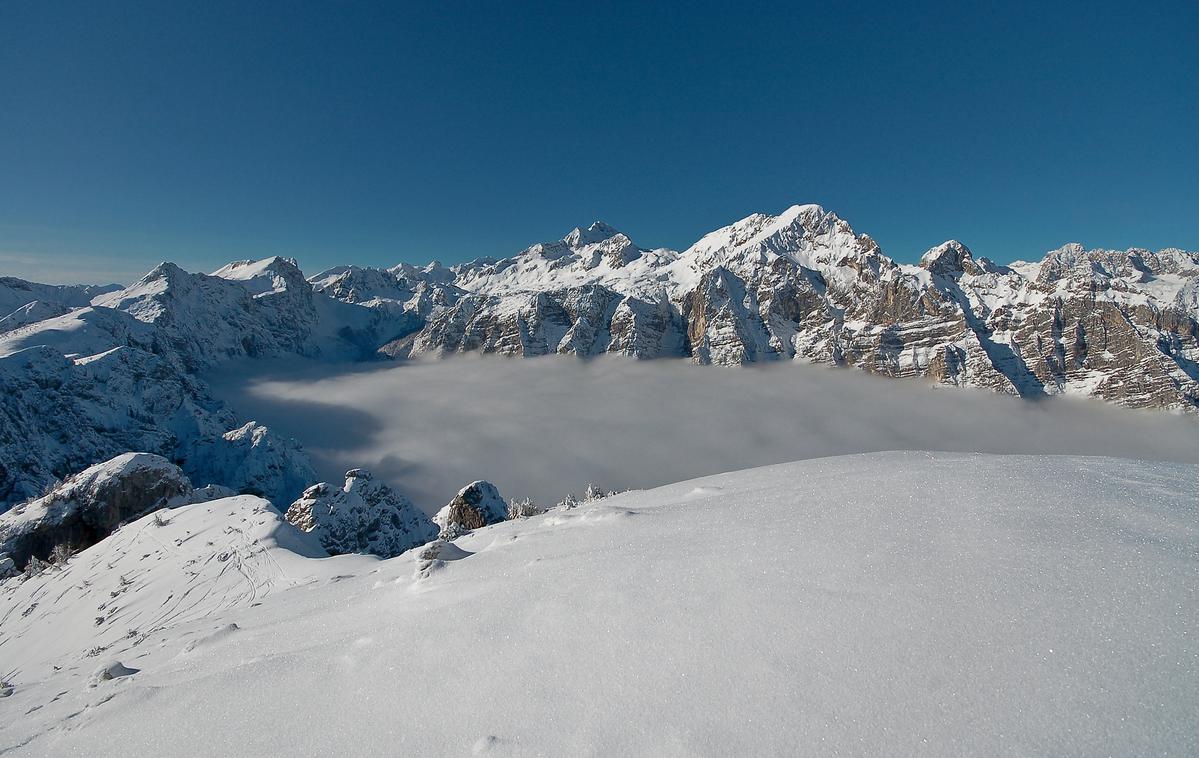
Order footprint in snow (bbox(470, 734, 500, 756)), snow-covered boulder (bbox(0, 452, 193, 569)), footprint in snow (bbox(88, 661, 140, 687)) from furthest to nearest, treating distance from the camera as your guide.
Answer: snow-covered boulder (bbox(0, 452, 193, 569))
footprint in snow (bbox(88, 661, 140, 687))
footprint in snow (bbox(470, 734, 500, 756))

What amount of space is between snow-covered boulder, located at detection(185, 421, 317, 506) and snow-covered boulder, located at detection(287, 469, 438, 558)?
33132 mm

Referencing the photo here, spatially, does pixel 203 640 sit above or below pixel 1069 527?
below

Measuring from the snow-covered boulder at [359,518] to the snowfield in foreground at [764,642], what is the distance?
23.1 metres

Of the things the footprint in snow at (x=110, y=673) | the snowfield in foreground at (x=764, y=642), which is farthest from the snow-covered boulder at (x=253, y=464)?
the snowfield in foreground at (x=764, y=642)

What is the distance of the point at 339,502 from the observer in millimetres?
30688

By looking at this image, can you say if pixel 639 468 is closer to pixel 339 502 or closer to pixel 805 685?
pixel 339 502

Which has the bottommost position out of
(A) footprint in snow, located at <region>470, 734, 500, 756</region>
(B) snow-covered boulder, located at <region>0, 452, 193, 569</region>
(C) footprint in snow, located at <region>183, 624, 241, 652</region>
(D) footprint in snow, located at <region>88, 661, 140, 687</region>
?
(B) snow-covered boulder, located at <region>0, 452, 193, 569</region>

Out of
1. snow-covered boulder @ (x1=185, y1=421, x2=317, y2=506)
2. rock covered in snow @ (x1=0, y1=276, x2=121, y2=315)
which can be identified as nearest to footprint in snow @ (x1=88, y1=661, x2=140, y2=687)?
snow-covered boulder @ (x1=185, y1=421, x2=317, y2=506)

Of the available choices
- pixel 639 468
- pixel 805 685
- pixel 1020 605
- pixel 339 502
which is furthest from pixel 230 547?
pixel 639 468

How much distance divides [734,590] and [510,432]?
564 ft

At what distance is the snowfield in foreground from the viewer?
327cm

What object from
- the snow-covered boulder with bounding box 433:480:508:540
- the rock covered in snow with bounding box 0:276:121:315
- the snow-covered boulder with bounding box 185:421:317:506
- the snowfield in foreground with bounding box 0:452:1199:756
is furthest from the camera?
the rock covered in snow with bounding box 0:276:121:315

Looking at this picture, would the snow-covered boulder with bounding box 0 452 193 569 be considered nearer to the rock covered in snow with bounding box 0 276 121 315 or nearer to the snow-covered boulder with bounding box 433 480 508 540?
the snow-covered boulder with bounding box 433 480 508 540

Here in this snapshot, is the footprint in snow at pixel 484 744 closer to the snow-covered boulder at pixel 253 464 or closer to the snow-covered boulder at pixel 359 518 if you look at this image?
the snow-covered boulder at pixel 359 518
